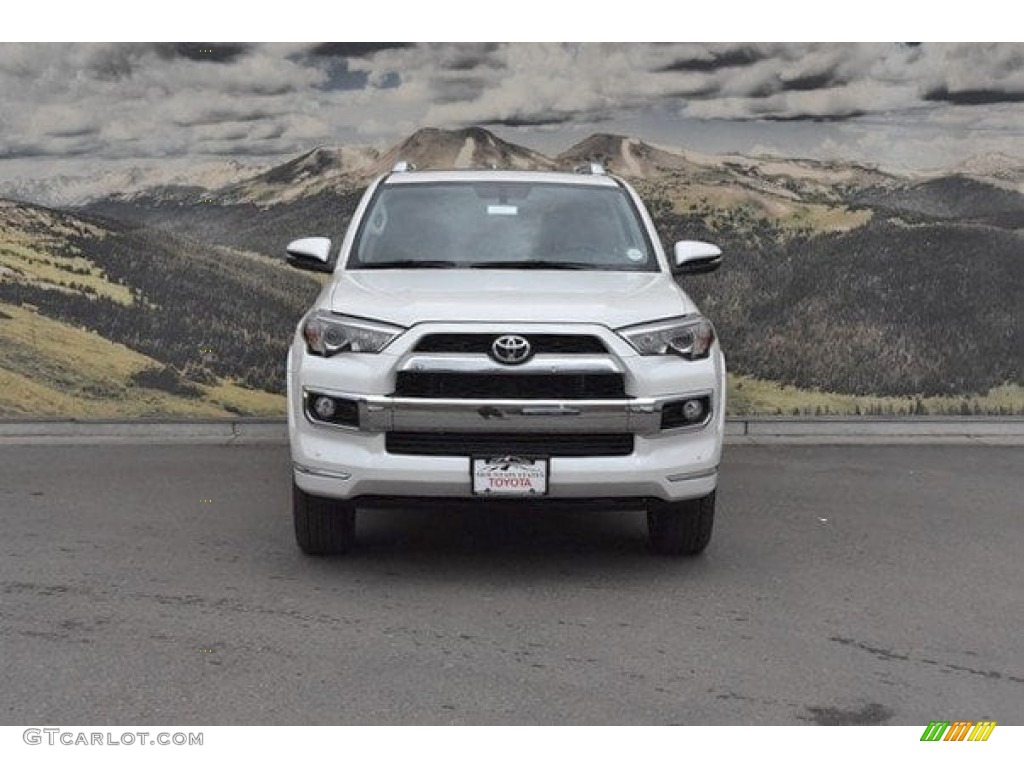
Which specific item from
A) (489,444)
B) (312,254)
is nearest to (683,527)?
(489,444)

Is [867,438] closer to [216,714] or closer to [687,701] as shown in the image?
[687,701]

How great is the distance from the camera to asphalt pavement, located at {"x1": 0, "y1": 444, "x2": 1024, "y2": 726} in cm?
505

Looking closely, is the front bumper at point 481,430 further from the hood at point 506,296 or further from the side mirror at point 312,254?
the side mirror at point 312,254

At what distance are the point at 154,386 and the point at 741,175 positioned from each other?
5.02 m

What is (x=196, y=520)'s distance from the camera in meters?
8.26

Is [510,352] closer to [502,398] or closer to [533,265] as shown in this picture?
[502,398]

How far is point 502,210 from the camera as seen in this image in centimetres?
797

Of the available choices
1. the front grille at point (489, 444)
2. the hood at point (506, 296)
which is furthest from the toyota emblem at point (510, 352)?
the front grille at point (489, 444)

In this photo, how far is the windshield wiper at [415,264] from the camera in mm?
7453

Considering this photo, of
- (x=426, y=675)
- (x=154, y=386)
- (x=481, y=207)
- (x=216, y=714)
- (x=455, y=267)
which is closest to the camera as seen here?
(x=216, y=714)

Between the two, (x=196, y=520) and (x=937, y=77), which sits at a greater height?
(x=937, y=77)

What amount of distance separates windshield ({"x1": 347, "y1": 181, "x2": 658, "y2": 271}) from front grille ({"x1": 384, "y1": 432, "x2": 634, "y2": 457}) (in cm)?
124

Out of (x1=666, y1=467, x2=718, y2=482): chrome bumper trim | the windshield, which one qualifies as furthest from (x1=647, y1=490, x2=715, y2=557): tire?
the windshield

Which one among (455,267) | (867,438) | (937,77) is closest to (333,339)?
(455,267)
